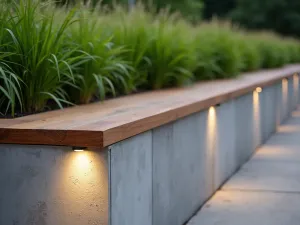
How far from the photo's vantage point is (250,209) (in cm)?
598

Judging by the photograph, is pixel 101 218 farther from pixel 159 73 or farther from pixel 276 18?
pixel 276 18

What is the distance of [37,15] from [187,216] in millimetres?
1874

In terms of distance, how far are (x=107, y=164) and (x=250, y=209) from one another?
242cm

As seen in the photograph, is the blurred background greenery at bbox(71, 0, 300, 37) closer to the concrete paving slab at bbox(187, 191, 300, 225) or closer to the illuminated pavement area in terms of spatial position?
the illuminated pavement area

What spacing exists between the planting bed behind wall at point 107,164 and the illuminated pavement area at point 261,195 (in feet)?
0.68

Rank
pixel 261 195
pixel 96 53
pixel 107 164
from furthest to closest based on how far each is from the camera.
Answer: pixel 261 195 → pixel 96 53 → pixel 107 164

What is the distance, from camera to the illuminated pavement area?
566 centimetres

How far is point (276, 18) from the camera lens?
3953 cm

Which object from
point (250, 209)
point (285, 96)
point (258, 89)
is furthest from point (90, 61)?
point (285, 96)

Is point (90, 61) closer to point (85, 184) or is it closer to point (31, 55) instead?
point (31, 55)

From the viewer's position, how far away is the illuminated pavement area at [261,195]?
5664mm

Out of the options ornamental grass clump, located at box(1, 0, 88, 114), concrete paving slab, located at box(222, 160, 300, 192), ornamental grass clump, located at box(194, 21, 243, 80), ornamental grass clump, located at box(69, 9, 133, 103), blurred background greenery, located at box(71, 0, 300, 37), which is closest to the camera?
ornamental grass clump, located at box(1, 0, 88, 114)

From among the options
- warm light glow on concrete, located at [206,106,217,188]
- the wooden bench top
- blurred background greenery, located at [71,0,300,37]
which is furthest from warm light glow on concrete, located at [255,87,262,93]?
blurred background greenery, located at [71,0,300,37]

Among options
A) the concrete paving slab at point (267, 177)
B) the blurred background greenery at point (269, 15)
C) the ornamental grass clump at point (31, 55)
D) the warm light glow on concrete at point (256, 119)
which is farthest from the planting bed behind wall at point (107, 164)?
the blurred background greenery at point (269, 15)
